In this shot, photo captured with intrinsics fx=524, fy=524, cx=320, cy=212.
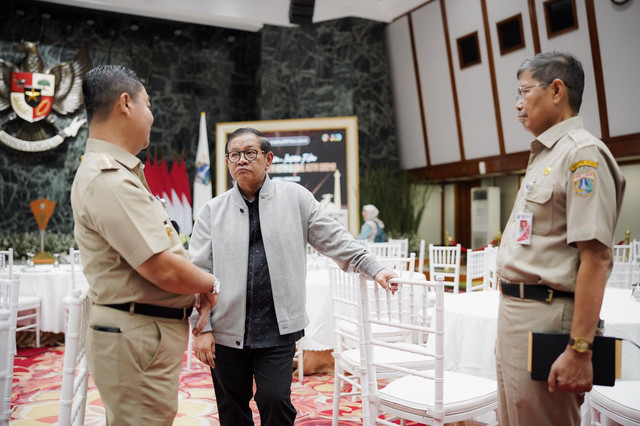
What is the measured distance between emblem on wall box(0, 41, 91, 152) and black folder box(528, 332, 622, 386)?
9.12 meters

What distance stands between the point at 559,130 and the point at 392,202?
7756 mm

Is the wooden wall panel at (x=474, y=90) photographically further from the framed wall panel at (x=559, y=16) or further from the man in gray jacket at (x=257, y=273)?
the man in gray jacket at (x=257, y=273)

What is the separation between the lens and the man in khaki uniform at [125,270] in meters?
1.35

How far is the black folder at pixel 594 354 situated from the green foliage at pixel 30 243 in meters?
7.40

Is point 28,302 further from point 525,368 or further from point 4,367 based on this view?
→ point 525,368

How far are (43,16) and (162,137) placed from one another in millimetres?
2779

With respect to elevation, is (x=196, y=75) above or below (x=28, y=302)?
above

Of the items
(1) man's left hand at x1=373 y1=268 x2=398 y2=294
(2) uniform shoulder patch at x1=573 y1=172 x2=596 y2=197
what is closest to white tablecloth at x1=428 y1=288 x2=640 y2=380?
(1) man's left hand at x1=373 y1=268 x2=398 y2=294

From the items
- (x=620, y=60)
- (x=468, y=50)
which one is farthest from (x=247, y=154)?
(x=468, y=50)

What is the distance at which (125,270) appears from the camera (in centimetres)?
141

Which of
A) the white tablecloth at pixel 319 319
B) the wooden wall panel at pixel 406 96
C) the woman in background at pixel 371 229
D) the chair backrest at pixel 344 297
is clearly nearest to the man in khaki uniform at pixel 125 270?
the chair backrest at pixel 344 297

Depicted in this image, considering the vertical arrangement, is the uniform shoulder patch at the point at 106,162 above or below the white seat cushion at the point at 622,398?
above

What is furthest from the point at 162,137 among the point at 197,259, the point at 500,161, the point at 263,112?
the point at 197,259

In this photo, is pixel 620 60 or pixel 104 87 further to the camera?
pixel 620 60
